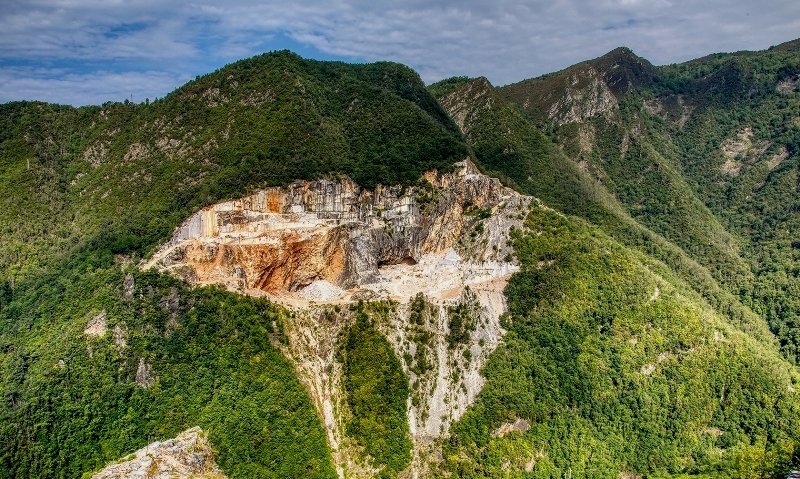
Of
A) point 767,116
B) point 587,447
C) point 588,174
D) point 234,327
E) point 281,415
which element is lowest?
point 587,447

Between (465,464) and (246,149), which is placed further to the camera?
(246,149)

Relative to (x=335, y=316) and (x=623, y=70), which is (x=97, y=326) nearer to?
(x=335, y=316)

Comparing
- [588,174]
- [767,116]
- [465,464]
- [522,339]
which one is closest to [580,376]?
[522,339]

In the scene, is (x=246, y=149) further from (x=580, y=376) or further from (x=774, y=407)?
(x=774, y=407)

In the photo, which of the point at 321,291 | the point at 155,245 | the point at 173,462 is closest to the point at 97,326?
the point at 155,245

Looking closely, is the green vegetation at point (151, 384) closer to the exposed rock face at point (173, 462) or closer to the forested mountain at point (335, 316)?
the forested mountain at point (335, 316)

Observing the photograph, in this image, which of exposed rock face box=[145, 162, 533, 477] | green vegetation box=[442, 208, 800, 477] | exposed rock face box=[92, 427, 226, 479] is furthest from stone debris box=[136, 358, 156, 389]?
green vegetation box=[442, 208, 800, 477]

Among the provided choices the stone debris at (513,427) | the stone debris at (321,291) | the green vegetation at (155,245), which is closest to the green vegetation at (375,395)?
the green vegetation at (155,245)
